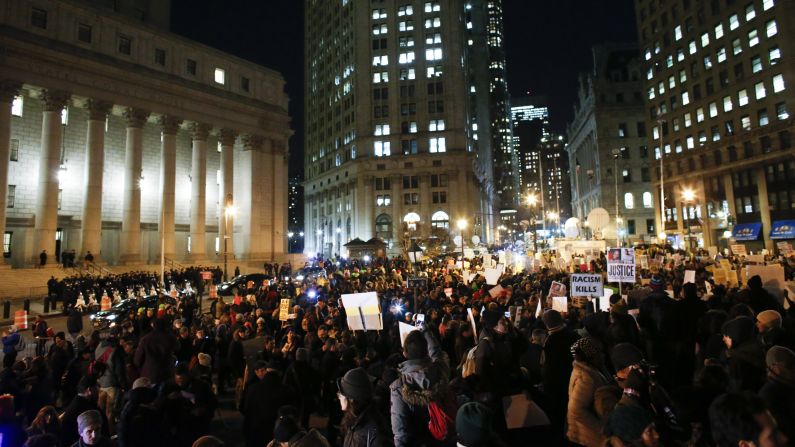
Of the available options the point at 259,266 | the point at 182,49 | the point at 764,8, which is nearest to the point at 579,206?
the point at 764,8

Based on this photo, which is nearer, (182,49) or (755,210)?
(182,49)

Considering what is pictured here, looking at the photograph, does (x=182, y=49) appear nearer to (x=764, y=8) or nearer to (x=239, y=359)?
(x=239, y=359)

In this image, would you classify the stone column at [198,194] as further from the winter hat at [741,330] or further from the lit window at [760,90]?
the lit window at [760,90]

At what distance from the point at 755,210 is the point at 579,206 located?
53317mm

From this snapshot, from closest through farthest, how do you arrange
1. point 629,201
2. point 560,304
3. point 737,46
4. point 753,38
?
point 560,304 → point 753,38 → point 737,46 → point 629,201

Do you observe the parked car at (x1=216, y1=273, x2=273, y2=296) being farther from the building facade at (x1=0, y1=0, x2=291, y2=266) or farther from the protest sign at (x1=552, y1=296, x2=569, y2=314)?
the protest sign at (x1=552, y1=296, x2=569, y2=314)

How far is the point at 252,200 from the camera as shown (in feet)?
175

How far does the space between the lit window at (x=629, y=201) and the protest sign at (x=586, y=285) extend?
79.9 meters

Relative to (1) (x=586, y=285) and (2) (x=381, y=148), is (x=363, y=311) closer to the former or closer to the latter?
(1) (x=586, y=285)

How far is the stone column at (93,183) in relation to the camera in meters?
39.2

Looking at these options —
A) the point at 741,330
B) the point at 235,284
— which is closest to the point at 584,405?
the point at 741,330

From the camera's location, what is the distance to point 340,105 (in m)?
97.5

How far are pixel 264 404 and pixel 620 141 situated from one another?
93.5 metres

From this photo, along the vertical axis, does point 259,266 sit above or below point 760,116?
below
